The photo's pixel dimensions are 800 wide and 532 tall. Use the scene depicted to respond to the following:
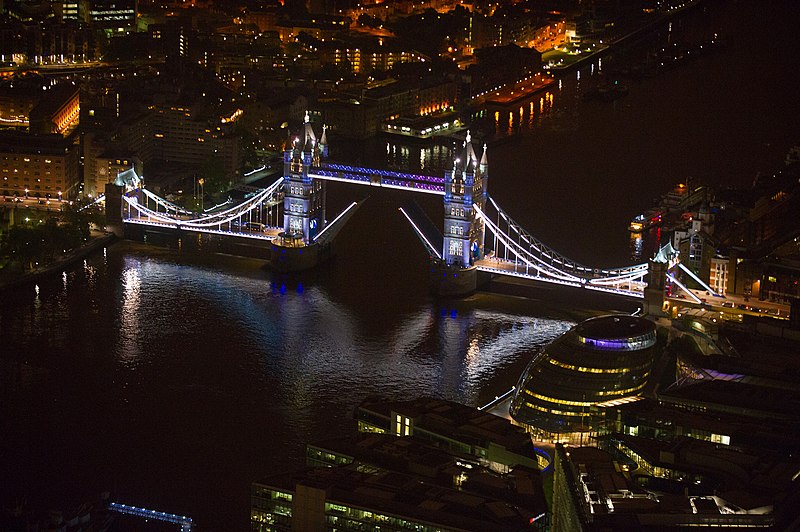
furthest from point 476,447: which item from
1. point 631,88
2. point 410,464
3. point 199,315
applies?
point 631,88

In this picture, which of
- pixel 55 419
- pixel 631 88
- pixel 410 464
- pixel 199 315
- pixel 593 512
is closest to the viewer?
pixel 593 512

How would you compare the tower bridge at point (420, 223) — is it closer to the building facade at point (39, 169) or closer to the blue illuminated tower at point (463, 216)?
the blue illuminated tower at point (463, 216)

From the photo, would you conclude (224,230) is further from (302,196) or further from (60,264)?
(60,264)

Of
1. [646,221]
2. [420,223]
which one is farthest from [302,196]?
[646,221]

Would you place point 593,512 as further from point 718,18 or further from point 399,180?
point 718,18

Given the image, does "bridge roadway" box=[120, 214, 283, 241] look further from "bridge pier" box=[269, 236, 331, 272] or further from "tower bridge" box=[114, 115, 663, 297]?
"bridge pier" box=[269, 236, 331, 272]

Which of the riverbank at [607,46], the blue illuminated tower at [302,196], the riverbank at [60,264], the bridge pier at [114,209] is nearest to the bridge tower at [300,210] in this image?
the blue illuminated tower at [302,196]
